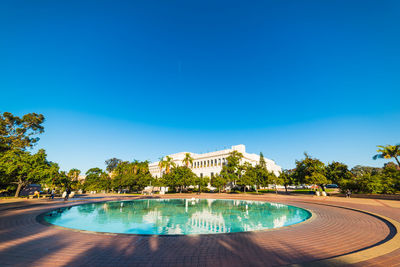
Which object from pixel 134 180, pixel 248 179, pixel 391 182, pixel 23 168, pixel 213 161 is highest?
pixel 213 161

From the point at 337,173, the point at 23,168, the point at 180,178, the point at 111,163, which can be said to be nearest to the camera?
the point at 23,168

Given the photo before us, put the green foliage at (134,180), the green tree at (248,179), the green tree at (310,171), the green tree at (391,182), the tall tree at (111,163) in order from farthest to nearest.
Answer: the tall tree at (111,163) → the green foliage at (134,180) → the green tree at (248,179) → the green tree at (310,171) → the green tree at (391,182)

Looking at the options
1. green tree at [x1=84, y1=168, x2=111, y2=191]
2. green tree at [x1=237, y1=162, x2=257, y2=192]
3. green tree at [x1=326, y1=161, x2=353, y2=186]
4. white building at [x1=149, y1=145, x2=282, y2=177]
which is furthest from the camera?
white building at [x1=149, y1=145, x2=282, y2=177]

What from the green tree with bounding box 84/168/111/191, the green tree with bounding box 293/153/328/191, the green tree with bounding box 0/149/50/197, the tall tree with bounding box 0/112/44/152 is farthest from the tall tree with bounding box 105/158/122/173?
the green tree with bounding box 293/153/328/191

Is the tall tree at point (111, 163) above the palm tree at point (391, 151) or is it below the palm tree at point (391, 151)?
above

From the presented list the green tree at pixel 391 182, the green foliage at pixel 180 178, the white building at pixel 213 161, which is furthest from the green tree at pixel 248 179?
the green tree at pixel 391 182

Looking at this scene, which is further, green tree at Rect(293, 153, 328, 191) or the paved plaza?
green tree at Rect(293, 153, 328, 191)

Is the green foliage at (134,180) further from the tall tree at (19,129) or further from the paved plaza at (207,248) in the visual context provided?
the paved plaza at (207,248)

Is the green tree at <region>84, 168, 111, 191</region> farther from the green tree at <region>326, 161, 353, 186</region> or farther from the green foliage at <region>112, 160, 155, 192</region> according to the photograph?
the green tree at <region>326, 161, 353, 186</region>

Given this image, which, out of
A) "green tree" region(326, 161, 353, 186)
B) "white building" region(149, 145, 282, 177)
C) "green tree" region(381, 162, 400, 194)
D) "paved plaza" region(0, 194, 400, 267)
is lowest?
"paved plaza" region(0, 194, 400, 267)

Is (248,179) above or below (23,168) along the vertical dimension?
below

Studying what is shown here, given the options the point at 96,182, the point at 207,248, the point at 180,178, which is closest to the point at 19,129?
the point at 96,182

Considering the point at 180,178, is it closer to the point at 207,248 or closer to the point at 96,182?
the point at 96,182

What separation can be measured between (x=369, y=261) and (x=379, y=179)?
100ft
